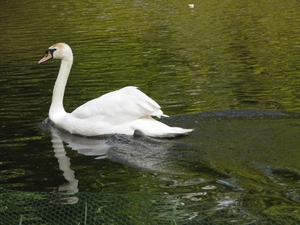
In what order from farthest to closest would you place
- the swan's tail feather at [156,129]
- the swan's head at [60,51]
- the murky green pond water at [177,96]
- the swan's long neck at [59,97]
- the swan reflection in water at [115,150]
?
the swan's head at [60,51] → the swan's long neck at [59,97] → the swan's tail feather at [156,129] → the swan reflection in water at [115,150] → the murky green pond water at [177,96]

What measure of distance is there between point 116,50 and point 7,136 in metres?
6.73

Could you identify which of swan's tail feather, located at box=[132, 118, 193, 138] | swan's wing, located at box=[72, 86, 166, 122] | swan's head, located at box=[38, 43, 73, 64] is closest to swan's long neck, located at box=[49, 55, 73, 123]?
swan's head, located at box=[38, 43, 73, 64]

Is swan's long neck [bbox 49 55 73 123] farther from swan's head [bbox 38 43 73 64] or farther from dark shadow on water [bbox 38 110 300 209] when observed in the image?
dark shadow on water [bbox 38 110 300 209]

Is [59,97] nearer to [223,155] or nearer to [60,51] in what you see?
[60,51]

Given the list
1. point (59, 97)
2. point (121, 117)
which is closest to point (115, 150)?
point (121, 117)

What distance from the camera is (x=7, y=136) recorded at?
9148 millimetres

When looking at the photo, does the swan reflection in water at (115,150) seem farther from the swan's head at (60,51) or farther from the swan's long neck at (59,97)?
the swan's head at (60,51)

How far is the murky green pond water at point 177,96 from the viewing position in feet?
23.2

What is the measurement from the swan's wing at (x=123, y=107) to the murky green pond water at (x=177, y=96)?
34 cm

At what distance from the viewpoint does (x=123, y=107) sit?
884cm

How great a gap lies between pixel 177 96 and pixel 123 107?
211 cm

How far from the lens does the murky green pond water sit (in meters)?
7.08

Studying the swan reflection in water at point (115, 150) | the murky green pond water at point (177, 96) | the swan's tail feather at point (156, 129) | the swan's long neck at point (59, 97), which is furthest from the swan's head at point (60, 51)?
the swan's tail feather at point (156, 129)

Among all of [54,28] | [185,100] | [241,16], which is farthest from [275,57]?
[54,28]
